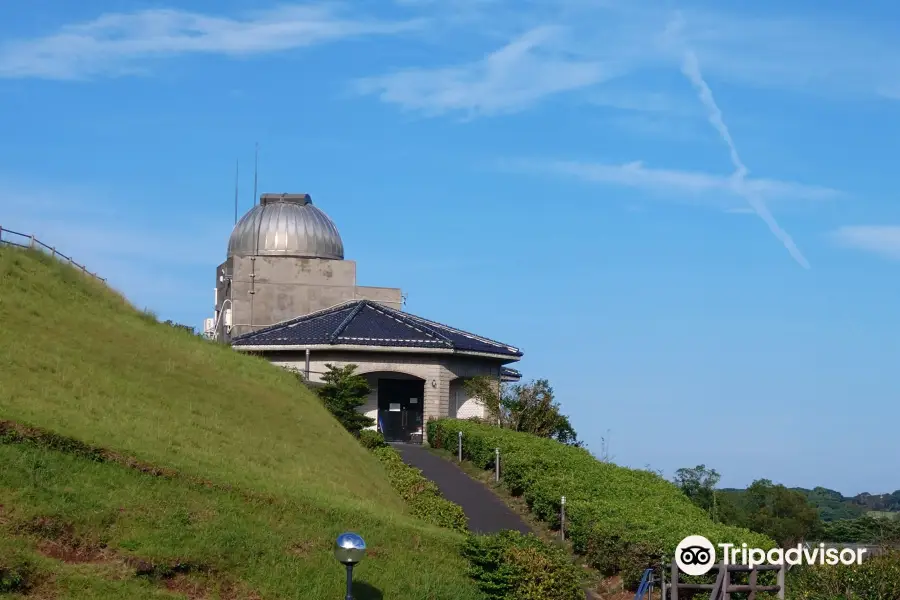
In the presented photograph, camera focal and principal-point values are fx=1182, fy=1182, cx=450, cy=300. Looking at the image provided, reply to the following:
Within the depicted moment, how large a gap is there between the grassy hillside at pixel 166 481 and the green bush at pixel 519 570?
414 millimetres

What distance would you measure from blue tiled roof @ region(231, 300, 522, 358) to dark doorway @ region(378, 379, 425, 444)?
2.04 meters

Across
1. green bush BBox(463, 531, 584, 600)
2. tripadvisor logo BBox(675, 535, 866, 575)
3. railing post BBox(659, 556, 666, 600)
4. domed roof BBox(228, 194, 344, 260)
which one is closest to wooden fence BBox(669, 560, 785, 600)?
tripadvisor logo BBox(675, 535, 866, 575)

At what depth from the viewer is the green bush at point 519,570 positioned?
21312mm

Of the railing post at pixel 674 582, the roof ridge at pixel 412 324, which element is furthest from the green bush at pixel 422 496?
the roof ridge at pixel 412 324

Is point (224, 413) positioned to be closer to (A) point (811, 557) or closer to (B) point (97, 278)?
(B) point (97, 278)

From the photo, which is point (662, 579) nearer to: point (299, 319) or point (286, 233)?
point (299, 319)

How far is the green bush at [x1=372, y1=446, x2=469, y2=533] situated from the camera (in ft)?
92.1

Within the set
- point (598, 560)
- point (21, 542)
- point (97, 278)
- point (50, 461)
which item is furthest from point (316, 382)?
point (21, 542)

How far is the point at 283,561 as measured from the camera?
1988 cm

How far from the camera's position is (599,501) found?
29047mm

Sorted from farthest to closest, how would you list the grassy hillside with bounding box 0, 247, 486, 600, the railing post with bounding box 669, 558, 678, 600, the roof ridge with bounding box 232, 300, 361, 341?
the roof ridge with bounding box 232, 300, 361, 341
the railing post with bounding box 669, 558, 678, 600
the grassy hillside with bounding box 0, 247, 486, 600

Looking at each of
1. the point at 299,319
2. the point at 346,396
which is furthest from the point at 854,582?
the point at 299,319

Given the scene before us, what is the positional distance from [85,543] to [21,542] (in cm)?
105

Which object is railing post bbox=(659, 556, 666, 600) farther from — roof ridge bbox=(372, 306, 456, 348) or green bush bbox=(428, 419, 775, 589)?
roof ridge bbox=(372, 306, 456, 348)
